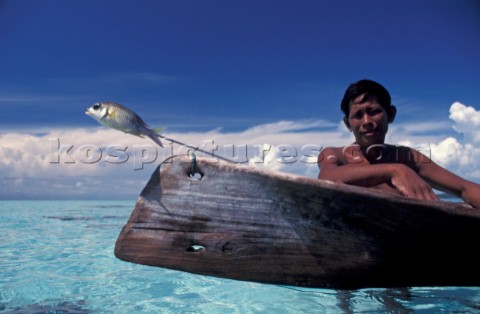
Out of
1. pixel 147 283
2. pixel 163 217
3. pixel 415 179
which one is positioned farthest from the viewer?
pixel 147 283

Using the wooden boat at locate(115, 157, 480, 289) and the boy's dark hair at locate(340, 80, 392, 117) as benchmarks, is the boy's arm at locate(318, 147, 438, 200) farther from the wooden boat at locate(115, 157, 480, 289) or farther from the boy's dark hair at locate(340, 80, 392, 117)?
the boy's dark hair at locate(340, 80, 392, 117)

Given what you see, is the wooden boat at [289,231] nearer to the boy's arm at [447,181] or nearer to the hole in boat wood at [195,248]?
the hole in boat wood at [195,248]

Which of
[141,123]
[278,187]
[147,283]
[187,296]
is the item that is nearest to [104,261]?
[147,283]

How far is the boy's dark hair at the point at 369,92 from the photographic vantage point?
105 inches

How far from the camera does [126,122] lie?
1.89 meters

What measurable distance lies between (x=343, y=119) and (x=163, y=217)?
189cm

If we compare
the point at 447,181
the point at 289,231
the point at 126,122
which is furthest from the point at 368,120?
the point at 126,122

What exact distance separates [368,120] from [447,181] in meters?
0.75

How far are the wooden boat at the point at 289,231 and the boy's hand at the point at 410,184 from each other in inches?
6.6

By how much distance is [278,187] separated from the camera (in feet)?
5.46

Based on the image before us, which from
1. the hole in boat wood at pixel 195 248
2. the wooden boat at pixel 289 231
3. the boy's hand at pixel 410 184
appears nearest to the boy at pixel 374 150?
the boy's hand at pixel 410 184

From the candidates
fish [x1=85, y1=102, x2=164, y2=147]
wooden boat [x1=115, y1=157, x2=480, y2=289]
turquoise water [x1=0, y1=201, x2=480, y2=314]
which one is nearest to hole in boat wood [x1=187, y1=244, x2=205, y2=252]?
wooden boat [x1=115, y1=157, x2=480, y2=289]

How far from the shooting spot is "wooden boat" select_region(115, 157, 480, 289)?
1.64 metres

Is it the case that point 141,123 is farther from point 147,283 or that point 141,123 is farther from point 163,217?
point 147,283
